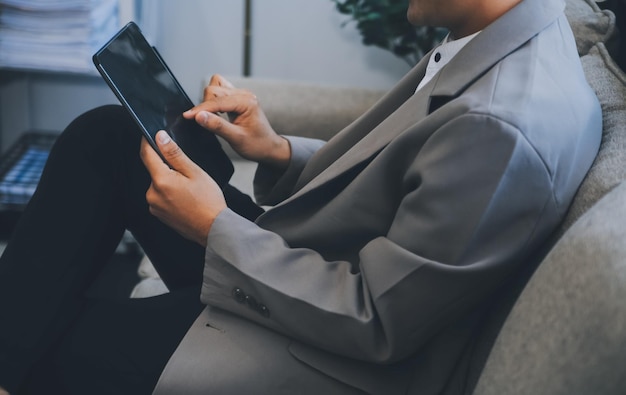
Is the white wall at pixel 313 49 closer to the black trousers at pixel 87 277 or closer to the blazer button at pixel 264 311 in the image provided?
the black trousers at pixel 87 277

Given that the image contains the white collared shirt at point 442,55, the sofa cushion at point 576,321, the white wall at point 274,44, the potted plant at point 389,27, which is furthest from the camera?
the white wall at point 274,44

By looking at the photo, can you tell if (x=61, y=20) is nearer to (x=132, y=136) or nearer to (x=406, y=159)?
(x=132, y=136)

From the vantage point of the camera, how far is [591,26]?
1.12 meters

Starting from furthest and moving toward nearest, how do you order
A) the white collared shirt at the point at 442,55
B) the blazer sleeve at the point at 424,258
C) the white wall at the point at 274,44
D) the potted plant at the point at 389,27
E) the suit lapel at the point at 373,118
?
the white wall at the point at 274,44, the potted plant at the point at 389,27, the suit lapel at the point at 373,118, the white collared shirt at the point at 442,55, the blazer sleeve at the point at 424,258

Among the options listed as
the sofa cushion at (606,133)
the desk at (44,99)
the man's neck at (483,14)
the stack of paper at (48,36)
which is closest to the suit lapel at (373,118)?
the man's neck at (483,14)

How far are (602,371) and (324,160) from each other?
56cm

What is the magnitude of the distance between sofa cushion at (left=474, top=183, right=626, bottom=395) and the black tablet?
48 centimetres

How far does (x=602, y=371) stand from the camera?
0.53 meters

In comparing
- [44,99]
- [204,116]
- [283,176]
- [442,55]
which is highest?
[442,55]

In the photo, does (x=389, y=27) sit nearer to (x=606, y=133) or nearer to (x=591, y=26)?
(x=591, y=26)

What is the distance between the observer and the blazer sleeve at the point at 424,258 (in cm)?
62

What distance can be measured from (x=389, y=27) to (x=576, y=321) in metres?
1.32

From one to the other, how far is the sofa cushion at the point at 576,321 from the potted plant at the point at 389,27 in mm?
1198

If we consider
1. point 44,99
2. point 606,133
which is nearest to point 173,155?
point 606,133
